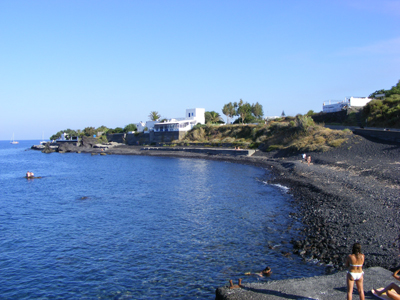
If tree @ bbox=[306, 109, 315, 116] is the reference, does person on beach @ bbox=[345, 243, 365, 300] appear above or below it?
below

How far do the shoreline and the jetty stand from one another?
2.10m

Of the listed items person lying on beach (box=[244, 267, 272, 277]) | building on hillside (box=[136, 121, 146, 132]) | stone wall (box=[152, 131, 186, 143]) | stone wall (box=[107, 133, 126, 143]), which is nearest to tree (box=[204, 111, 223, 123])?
stone wall (box=[152, 131, 186, 143])

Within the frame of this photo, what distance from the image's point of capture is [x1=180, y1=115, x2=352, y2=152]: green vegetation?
47744mm

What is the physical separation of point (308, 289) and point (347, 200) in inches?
540

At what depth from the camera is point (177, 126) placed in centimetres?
9688

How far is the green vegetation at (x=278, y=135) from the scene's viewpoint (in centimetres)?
4774

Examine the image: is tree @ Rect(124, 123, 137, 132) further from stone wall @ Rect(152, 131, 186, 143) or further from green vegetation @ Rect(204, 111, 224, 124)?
green vegetation @ Rect(204, 111, 224, 124)

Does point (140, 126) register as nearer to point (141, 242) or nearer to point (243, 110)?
point (243, 110)

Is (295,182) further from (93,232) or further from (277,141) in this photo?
(277,141)

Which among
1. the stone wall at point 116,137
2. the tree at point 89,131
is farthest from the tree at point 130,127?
the tree at point 89,131

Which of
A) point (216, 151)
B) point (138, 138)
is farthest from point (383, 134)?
point (138, 138)

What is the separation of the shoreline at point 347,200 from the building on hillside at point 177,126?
2024 inches

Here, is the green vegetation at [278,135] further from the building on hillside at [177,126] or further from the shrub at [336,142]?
the building on hillside at [177,126]

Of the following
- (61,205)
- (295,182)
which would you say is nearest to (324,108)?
(295,182)
